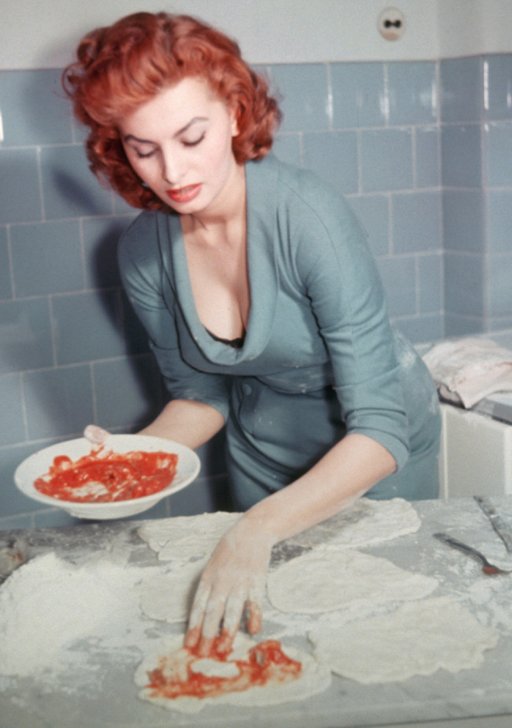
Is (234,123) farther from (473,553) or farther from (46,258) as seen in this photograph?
(46,258)

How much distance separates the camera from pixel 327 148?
2.83 meters

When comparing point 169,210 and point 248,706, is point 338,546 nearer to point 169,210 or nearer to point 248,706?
point 248,706

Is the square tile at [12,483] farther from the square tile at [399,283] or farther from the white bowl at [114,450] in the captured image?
the square tile at [399,283]

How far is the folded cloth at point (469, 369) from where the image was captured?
252 cm

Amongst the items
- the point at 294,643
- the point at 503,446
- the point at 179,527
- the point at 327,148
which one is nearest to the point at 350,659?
the point at 294,643

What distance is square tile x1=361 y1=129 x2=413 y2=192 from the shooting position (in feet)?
9.51

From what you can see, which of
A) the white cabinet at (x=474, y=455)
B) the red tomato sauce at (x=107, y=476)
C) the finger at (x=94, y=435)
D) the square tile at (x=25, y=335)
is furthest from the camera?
the square tile at (x=25, y=335)

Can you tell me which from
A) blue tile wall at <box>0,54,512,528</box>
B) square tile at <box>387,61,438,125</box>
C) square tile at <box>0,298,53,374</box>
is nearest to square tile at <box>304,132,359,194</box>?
blue tile wall at <box>0,54,512,528</box>

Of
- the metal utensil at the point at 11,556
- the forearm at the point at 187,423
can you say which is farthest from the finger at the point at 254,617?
the forearm at the point at 187,423

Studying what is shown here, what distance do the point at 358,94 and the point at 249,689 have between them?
6.72ft

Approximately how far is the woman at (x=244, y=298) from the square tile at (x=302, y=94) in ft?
3.30

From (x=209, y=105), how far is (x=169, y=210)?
0.32m

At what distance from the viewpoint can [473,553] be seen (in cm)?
150

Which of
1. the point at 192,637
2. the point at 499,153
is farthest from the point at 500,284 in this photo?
the point at 192,637
